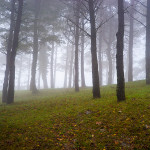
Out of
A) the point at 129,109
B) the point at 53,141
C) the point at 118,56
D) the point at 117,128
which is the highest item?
the point at 118,56

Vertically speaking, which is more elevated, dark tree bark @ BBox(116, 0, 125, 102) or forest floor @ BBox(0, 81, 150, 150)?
dark tree bark @ BBox(116, 0, 125, 102)

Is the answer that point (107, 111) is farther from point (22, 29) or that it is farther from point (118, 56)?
point (22, 29)

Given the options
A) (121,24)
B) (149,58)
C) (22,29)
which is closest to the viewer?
(121,24)

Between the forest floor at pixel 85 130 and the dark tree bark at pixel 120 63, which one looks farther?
the dark tree bark at pixel 120 63

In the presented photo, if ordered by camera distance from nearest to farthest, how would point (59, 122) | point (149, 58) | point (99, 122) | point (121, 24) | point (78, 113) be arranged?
1. point (99, 122)
2. point (59, 122)
3. point (78, 113)
4. point (121, 24)
5. point (149, 58)

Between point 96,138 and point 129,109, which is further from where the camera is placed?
point 129,109

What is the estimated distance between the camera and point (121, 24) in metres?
6.58

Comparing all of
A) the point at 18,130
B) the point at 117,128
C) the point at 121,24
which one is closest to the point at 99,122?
the point at 117,128

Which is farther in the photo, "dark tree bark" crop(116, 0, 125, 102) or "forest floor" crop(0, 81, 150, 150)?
"dark tree bark" crop(116, 0, 125, 102)

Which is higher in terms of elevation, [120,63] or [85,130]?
[120,63]

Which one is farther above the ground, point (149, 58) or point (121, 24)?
point (121, 24)

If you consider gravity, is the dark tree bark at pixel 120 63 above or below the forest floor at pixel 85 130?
above

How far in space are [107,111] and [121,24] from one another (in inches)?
197

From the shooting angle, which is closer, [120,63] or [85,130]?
[85,130]
